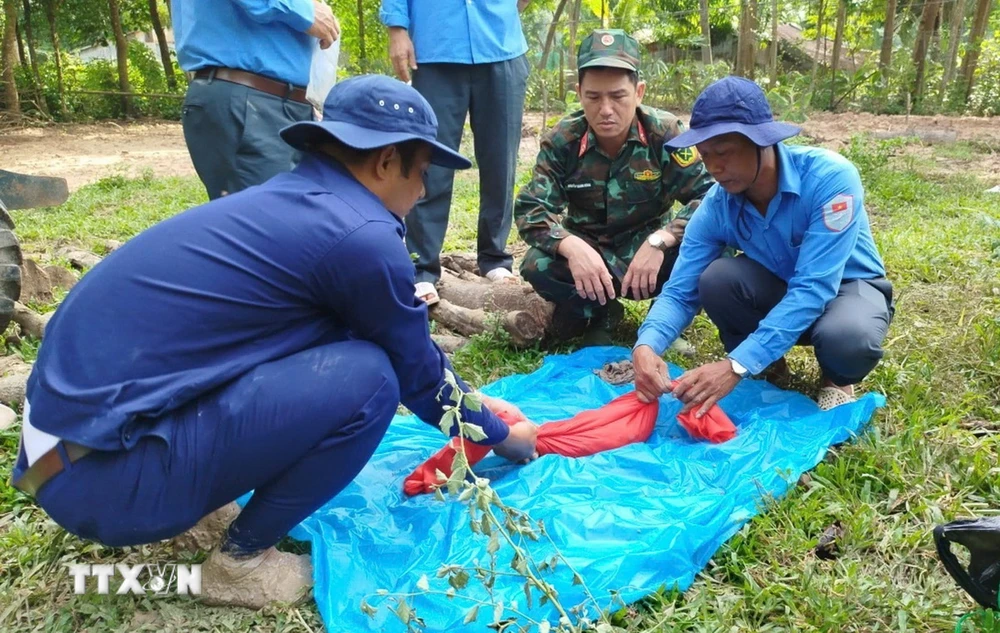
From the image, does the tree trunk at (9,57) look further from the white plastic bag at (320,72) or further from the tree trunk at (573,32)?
the white plastic bag at (320,72)

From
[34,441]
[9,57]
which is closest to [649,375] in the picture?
[34,441]

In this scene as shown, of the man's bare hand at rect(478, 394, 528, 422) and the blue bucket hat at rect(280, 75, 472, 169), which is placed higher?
the blue bucket hat at rect(280, 75, 472, 169)

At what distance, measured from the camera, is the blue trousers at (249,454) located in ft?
5.43

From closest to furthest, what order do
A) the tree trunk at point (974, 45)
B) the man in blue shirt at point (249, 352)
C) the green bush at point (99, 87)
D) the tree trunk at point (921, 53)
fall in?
the man in blue shirt at point (249, 352), the tree trunk at point (974, 45), the tree trunk at point (921, 53), the green bush at point (99, 87)

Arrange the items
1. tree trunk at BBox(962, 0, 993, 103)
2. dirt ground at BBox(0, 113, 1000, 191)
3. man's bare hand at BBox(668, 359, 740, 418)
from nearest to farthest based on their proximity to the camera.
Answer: man's bare hand at BBox(668, 359, 740, 418), dirt ground at BBox(0, 113, 1000, 191), tree trunk at BBox(962, 0, 993, 103)

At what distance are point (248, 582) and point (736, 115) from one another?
1.89 meters

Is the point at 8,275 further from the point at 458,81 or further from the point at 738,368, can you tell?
the point at 738,368

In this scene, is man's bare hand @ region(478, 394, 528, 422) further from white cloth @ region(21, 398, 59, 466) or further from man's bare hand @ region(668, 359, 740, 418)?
white cloth @ region(21, 398, 59, 466)

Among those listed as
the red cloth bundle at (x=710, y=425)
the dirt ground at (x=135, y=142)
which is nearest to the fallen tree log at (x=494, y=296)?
the red cloth bundle at (x=710, y=425)

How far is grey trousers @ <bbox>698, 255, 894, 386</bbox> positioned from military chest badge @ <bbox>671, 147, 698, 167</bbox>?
2.07 feet

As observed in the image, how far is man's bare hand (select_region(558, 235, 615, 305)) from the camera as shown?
3.15 m

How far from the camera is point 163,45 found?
16.7 m

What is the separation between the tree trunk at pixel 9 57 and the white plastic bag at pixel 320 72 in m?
11.6

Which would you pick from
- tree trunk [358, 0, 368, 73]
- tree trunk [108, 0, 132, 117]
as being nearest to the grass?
tree trunk [108, 0, 132, 117]
